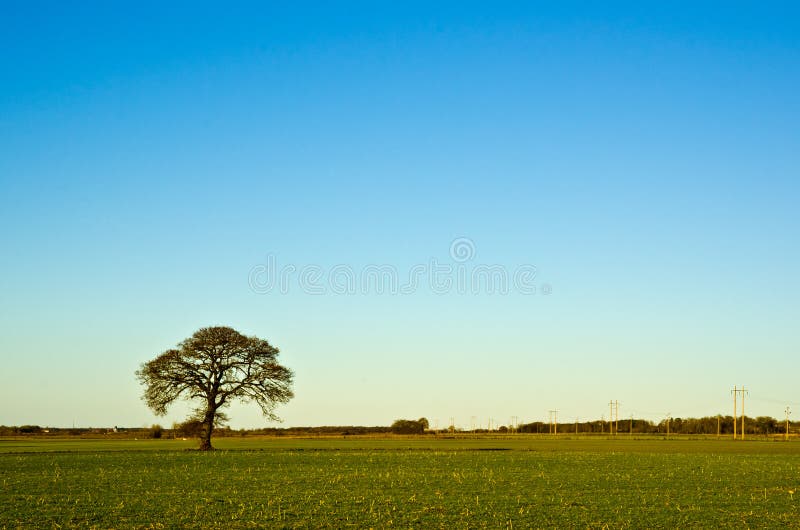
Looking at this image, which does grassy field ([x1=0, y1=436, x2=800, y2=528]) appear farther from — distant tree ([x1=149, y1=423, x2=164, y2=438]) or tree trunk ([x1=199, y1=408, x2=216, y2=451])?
distant tree ([x1=149, y1=423, x2=164, y2=438])

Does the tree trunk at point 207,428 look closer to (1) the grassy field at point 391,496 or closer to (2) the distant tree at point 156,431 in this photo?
(1) the grassy field at point 391,496

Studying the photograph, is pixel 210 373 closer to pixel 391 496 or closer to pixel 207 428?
pixel 207 428

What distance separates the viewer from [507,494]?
32125mm

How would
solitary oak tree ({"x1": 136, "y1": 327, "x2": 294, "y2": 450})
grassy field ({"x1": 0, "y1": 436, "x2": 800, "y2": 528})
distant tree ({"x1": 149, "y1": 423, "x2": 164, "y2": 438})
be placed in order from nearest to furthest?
grassy field ({"x1": 0, "y1": 436, "x2": 800, "y2": 528})
solitary oak tree ({"x1": 136, "y1": 327, "x2": 294, "y2": 450})
distant tree ({"x1": 149, "y1": 423, "x2": 164, "y2": 438})

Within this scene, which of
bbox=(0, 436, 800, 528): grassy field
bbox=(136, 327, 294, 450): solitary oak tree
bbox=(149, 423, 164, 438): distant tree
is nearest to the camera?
bbox=(0, 436, 800, 528): grassy field

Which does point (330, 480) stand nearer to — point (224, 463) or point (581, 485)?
point (581, 485)

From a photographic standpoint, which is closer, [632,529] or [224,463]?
[632,529]

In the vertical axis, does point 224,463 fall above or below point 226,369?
below

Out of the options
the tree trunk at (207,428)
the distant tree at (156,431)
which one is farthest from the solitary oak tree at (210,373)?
the distant tree at (156,431)

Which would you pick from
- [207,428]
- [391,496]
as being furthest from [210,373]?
[391,496]

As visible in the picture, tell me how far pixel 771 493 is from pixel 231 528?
24226 mm

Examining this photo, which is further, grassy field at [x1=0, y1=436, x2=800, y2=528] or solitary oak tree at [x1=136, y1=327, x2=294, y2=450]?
solitary oak tree at [x1=136, y1=327, x2=294, y2=450]

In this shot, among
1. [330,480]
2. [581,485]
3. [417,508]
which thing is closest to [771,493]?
[581,485]

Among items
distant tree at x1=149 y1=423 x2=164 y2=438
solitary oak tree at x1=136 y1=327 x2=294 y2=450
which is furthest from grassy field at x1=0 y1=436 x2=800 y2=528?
distant tree at x1=149 y1=423 x2=164 y2=438
